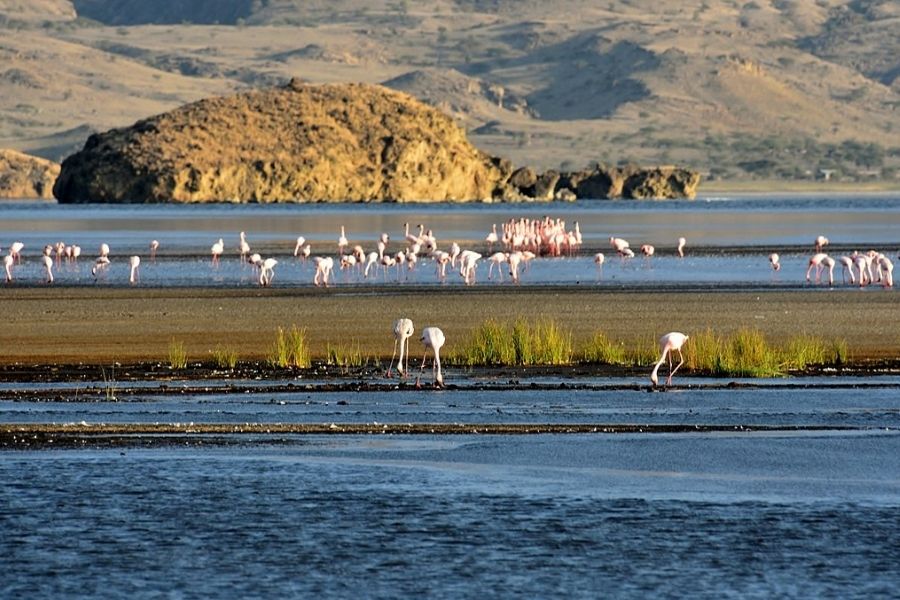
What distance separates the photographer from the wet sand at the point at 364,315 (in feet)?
102

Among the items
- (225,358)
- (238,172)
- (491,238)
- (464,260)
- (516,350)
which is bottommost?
(225,358)

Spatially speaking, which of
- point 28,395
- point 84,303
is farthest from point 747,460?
point 84,303

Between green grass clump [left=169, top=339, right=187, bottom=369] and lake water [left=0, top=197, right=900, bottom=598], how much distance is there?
1.93m

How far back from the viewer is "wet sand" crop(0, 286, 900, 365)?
30969 millimetres

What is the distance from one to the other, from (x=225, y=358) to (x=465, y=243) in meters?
52.3

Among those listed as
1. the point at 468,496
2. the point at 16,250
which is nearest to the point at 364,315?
the point at 468,496

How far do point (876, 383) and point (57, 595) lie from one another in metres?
13.9

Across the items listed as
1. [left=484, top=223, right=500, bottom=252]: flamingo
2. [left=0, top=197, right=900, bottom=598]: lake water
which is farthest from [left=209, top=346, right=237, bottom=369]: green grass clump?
[left=484, top=223, right=500, bottom=252]: flamingo

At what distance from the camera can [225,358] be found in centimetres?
2822

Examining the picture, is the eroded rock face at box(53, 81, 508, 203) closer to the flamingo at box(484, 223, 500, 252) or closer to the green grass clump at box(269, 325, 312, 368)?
the flamingo at box(484, 223, 500, 252)

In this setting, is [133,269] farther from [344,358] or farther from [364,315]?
[344,358]

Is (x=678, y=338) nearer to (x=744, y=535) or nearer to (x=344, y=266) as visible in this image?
(x=744, y=535)

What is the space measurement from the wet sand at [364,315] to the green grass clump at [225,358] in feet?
0.93

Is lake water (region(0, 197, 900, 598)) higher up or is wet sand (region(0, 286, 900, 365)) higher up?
wet sand (region(0, 286, 900, 365))
